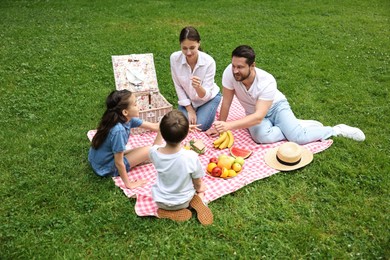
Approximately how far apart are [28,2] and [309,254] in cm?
1289

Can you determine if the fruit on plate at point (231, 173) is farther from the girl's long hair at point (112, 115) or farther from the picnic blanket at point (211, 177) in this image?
the girl's long hair at point (112, 115)

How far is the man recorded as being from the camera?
512cm

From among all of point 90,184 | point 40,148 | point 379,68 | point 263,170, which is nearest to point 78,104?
point 40,148

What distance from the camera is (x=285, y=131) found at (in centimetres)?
554

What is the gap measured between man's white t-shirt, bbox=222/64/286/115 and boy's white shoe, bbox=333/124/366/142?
3.17ft

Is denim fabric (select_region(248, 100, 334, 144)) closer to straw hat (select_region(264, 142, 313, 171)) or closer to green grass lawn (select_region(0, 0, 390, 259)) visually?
green grass lawn (select_region(0, 0, 390, 259))

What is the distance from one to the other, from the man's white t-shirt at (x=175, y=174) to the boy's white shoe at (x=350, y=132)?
2.65m

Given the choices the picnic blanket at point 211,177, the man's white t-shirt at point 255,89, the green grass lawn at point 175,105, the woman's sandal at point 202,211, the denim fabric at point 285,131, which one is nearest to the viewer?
the green grass lawn at point 175,105

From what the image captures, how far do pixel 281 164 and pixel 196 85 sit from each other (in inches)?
64.6

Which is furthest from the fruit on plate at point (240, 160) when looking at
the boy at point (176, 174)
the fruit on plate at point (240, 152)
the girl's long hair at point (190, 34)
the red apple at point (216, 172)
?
the girl's long hair at point (190, 34)

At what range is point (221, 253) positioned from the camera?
3.74m

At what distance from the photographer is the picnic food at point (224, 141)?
5602 millimetres

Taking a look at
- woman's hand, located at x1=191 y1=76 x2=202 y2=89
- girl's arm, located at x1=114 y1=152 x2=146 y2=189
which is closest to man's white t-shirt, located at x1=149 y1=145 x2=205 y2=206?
girl's arm, located at x1=114 y1=152 x2=146 y2=189

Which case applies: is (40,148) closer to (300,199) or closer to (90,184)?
(90,184)
